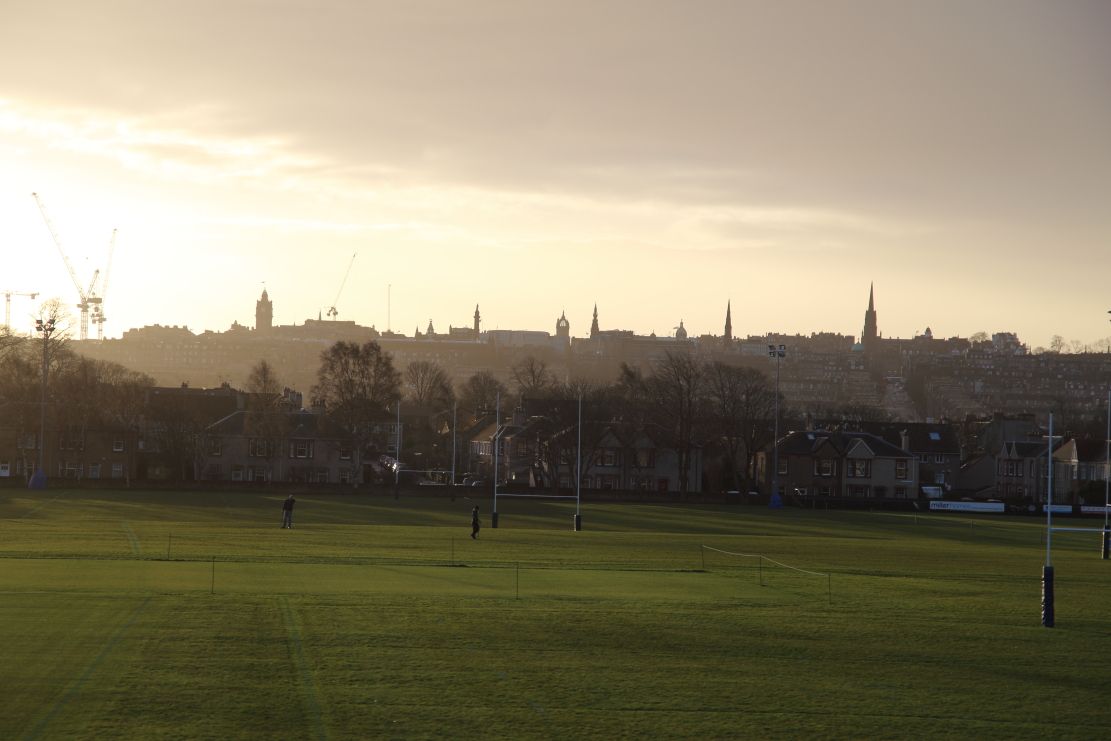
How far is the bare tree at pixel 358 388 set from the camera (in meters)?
117

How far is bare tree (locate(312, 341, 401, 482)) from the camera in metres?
117

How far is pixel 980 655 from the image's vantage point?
30297 mm

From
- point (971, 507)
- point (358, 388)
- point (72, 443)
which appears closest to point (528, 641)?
point (358, 388)

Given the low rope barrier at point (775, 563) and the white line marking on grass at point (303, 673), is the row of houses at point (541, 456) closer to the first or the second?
the low rope barrier at point (775, 563)

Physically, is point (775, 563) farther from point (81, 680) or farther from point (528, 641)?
point (81, 680)

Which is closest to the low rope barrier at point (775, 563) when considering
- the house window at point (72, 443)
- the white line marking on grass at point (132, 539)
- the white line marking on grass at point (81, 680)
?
the white line marking on grass at point (81, 680)

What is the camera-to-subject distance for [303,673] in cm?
2594

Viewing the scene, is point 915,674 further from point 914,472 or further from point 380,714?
point 914,472

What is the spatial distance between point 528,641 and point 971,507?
91344 mm

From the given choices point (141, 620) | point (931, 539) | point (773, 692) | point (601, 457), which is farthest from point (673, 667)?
point (601, 457)

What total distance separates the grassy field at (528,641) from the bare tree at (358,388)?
56671mm

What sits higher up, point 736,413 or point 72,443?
point 736,413

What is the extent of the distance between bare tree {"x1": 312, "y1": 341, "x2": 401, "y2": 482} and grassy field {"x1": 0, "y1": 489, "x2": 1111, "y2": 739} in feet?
186

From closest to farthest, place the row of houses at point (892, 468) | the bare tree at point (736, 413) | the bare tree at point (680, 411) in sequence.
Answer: the bare tree at point (680, 411) → the bare tree at point (736, 413) → the row of houses at point (892, 468)
